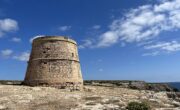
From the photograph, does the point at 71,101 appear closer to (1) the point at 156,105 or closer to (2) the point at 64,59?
(1) the point at 156,105

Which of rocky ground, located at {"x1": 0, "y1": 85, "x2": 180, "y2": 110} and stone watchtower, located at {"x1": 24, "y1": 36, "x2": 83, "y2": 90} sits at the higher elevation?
stone watchtower, located at {"x1": 24, "y1": 36, "x2": 83, "y2": 90}

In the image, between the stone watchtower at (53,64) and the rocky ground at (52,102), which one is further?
the stone watchtower at (53,64)

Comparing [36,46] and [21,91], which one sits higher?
[36,46]

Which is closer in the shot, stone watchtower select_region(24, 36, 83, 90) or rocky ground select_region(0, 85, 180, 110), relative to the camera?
rocky ground select_region(0, 85, 180, 110)

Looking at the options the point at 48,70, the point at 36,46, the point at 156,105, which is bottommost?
the point at 156,105

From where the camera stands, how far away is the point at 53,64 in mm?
33594

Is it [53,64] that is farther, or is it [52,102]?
[53,64]

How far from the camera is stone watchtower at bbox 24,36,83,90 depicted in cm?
3306

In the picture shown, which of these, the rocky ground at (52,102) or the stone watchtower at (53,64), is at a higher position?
the stone watchtower at (53,64)

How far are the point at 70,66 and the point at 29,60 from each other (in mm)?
6041

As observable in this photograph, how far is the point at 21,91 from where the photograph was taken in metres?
27.8

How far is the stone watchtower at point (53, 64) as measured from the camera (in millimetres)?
33062

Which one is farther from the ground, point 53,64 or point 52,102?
point 53,64

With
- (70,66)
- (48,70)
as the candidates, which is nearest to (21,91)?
(48,70)
